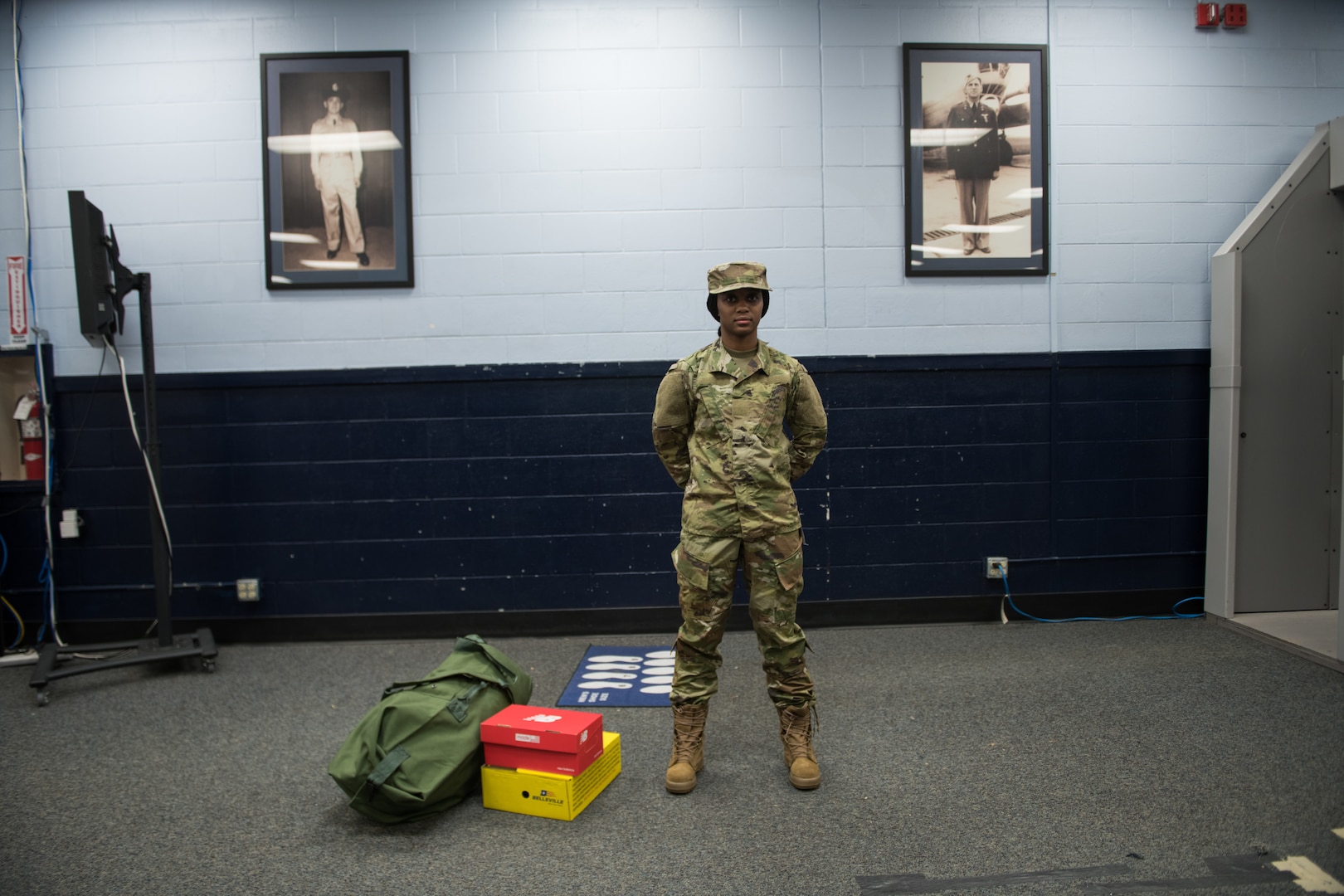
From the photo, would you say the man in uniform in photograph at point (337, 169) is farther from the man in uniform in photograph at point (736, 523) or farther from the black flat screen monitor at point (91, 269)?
the man in uniform in photograph at point (736, 523)

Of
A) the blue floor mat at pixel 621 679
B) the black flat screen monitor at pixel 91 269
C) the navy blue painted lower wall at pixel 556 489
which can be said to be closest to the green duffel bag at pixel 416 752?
the blue floor mat at pixel 621 679

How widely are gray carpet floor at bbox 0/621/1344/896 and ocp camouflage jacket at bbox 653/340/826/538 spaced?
77 cm

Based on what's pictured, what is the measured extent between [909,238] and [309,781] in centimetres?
330

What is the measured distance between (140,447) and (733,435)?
2.87 metres

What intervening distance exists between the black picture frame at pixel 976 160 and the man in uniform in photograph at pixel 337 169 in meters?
2.59

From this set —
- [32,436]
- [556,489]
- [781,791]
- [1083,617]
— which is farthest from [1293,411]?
[32,436]

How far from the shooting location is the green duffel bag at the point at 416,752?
2105 millimetres

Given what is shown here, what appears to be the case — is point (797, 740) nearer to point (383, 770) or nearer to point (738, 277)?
point (383, 770)

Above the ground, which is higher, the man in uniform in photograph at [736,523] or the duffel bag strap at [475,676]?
the man in uniform in photograph at [736,523]

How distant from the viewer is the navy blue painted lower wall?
3.86m

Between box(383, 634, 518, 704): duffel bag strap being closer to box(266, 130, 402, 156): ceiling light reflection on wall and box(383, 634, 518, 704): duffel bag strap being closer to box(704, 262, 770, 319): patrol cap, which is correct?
box(704, 262, 770, 319): patrol cap

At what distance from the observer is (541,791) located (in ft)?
7.11

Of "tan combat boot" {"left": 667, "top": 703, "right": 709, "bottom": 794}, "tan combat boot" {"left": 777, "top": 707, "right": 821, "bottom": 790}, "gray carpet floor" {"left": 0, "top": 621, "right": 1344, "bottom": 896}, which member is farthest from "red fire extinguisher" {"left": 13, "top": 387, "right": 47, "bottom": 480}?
"tan combat boot" {"left": 777, "top": 707, "right": 821, "bottom": 790}

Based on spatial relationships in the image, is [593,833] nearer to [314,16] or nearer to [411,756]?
[411,756]
